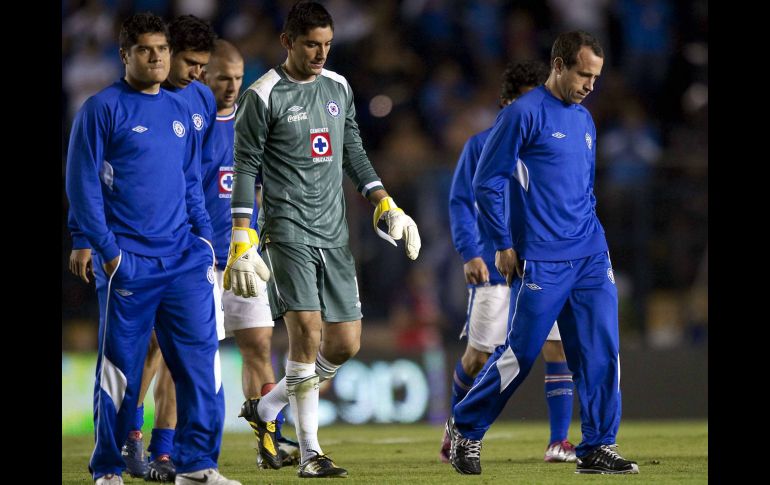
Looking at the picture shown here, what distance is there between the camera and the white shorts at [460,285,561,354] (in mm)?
8867

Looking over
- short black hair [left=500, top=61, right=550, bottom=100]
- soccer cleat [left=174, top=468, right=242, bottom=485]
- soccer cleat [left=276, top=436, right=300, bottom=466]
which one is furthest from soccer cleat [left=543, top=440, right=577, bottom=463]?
soccer cleat [left=174, top=468, right=242, bottom=485]

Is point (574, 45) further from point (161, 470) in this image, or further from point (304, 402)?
point (161, 470)

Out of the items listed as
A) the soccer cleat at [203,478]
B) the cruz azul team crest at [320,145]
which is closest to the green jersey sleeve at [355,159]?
the cruz azul team crest at [320,145]

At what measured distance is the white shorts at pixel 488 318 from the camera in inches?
349

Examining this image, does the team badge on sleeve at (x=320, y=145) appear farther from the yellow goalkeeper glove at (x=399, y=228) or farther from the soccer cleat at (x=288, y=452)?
the soccer cleat at (x=288, y=452)

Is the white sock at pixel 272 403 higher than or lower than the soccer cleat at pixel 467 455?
higher

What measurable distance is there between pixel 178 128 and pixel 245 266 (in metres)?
0.83

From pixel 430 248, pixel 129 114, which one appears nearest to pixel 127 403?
pixel 129 114

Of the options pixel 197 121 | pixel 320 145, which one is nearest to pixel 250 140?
pixel 320 145

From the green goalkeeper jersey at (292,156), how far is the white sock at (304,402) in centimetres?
72

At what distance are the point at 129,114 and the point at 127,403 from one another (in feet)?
4.68

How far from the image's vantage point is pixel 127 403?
6391 millimetres

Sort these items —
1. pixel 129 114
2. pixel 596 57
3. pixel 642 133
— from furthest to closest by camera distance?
1. pixel 642 133
2. pixel 596 57
3. pixel 129 114
